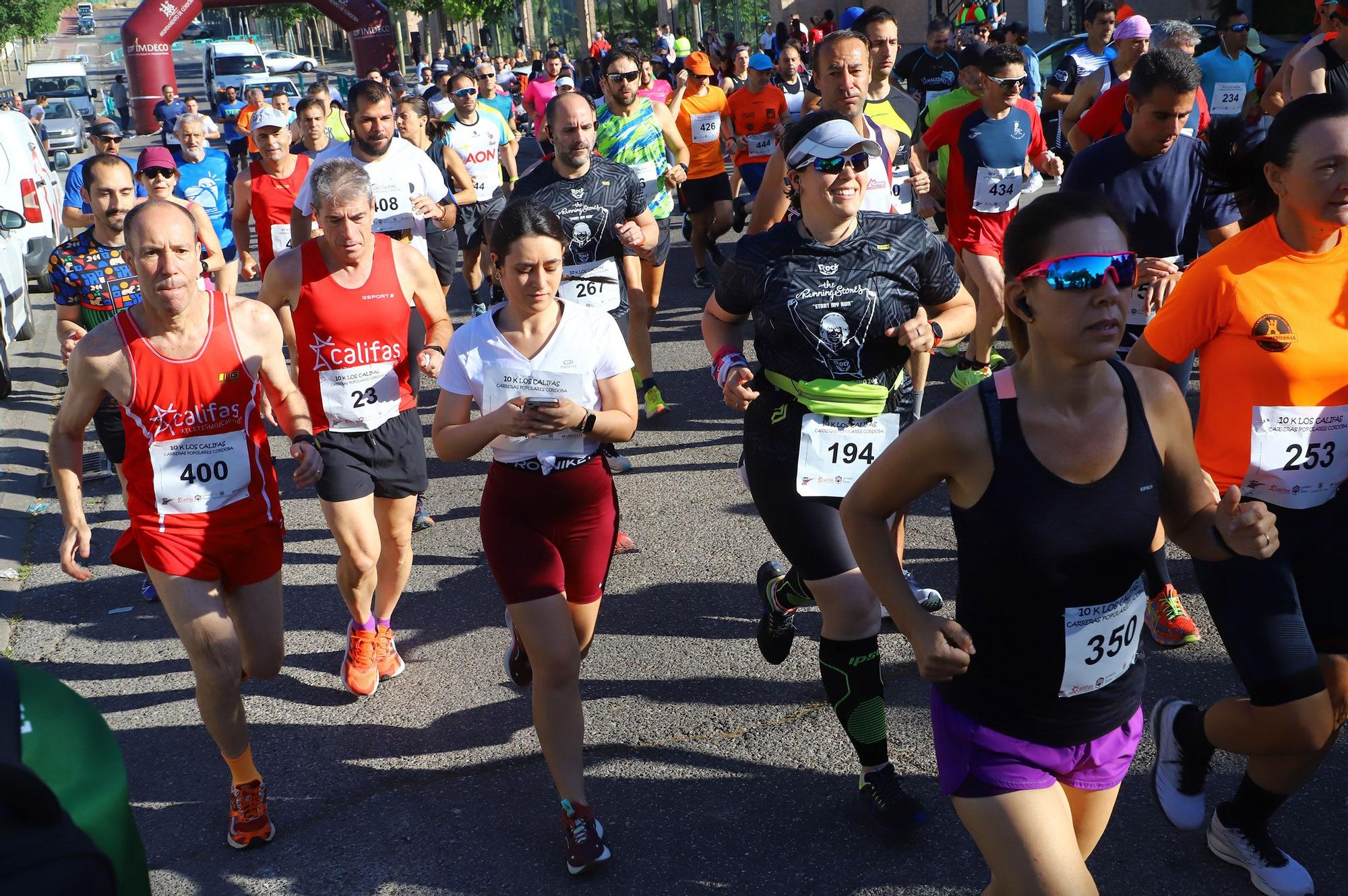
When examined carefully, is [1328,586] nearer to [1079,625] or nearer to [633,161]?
[1079,625]

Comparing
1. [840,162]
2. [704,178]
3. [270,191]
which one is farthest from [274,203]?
[840,162]

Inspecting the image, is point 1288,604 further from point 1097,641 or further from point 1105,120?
point 1105,120

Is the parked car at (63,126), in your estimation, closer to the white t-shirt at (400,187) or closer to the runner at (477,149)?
the runner at (477,149)

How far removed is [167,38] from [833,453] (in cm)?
3981

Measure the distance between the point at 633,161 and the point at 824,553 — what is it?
220 inches

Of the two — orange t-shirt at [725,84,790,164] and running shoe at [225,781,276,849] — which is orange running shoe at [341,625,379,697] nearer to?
running shoe at [225,781,276,849]

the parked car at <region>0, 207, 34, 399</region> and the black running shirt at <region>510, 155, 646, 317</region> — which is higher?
the black running shirt at <region>510, 155, 646, 317</region>

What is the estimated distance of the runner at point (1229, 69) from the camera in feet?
34.3

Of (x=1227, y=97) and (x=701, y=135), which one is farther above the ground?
(x=1227, y=97)

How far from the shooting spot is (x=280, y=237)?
318 inches

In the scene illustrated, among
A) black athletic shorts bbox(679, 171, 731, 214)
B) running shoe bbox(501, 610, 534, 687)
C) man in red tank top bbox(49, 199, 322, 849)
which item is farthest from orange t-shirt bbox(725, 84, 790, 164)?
man in red tank top bbox(49, 199, 322, 849)

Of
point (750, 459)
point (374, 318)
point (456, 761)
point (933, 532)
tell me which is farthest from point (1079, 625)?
point (933, 532)

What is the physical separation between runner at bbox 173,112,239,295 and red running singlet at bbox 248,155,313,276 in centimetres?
118

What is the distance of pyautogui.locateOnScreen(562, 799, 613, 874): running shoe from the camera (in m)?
3.69
